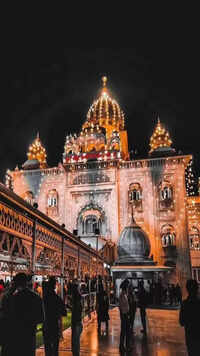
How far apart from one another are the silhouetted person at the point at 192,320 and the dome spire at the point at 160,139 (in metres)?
37.1

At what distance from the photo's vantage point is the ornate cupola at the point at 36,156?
142 ft

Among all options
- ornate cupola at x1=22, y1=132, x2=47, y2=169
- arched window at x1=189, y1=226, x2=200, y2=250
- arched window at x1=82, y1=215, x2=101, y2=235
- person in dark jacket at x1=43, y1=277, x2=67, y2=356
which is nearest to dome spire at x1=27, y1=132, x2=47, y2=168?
ornate cupola at x1=22, y1=132, x2=47, y2=169

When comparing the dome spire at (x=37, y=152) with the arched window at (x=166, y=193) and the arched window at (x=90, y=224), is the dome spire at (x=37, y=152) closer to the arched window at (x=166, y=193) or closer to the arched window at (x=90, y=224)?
the arched window at (x=90, y=224)

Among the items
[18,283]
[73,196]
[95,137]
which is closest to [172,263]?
[73,196]

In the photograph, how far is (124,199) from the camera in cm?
3731

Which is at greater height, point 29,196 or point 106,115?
point 106,115

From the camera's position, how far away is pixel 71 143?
143 ft

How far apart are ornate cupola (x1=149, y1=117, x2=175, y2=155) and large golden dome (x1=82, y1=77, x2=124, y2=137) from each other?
360 inches

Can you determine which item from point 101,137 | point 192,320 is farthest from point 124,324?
point 101,137

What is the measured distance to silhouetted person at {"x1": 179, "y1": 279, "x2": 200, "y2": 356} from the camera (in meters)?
4.94

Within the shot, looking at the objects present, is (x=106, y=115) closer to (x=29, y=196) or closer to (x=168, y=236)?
(x=29, y=196)

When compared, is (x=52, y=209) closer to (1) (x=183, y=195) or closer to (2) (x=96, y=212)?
(2) (x=96, y=212)

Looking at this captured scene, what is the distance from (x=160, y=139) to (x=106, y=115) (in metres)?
13.0

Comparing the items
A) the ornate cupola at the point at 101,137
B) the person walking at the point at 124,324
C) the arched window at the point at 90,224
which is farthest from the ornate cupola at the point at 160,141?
the person walking at the point at 124,324
